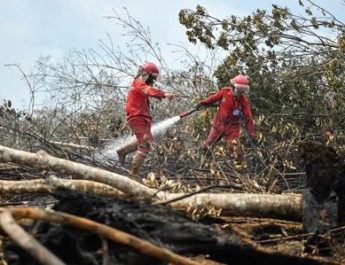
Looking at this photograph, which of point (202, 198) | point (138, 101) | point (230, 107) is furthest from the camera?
point (230, 107)

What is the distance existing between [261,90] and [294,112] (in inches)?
28.3

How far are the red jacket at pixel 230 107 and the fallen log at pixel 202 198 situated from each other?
439 cm

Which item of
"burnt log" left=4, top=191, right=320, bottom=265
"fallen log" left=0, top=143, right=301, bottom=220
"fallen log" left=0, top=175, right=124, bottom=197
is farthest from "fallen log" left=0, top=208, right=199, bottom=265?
"fallen log" left=0, top=175, right=124, bottom=197

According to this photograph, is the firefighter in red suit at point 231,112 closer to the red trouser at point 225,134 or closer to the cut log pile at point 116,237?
Answer: the red trouser at point 225,134

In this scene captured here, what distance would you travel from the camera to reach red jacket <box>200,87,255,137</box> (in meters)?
8.77

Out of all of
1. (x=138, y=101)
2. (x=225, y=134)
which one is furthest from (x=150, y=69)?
(x=225, y=134)

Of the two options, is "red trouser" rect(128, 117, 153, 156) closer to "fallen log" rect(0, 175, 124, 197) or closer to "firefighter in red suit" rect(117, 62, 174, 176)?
"firefighter in red suit" rect(117, 62, 174, 176)

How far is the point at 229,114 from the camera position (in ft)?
29.1

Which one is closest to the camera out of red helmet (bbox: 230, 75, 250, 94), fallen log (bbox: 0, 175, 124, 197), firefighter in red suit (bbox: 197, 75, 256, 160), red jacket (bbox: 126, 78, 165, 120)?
fallen log (bbox: 0, 175, 124, 197)

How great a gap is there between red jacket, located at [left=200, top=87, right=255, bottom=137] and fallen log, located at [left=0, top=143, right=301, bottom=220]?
4.39 metres

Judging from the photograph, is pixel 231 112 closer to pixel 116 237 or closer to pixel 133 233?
pixel 133 233

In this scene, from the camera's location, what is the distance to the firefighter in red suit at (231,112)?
28.6ft

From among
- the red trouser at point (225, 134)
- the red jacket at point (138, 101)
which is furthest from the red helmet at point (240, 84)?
the red jacket at point (138, 101)

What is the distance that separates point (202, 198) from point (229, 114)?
4738mm
